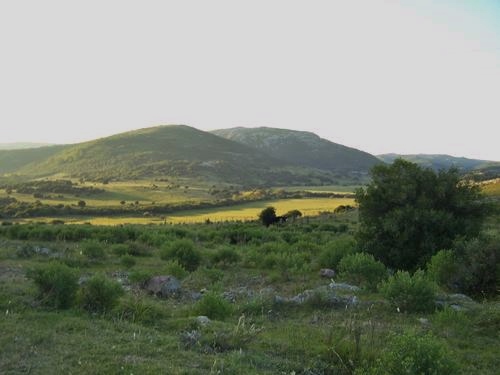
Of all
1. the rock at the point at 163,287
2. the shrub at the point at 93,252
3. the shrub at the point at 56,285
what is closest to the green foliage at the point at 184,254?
the shrub at the point at 93,252

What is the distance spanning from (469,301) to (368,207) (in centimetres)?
1101

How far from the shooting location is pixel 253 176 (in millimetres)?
184875

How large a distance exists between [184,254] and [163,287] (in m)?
8.43

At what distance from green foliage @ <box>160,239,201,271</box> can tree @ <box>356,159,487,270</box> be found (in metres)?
7.97

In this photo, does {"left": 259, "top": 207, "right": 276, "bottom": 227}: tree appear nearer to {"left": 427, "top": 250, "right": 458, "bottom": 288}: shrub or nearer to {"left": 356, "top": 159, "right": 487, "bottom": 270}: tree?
{"left": 356, "top": 159, "right": 487, "bottom": 270}: tree

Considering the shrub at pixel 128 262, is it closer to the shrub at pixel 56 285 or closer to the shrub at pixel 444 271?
the shrub at pixel 56 285

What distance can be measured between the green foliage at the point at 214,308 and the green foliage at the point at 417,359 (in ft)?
18.7

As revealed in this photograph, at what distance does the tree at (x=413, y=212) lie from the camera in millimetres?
22484

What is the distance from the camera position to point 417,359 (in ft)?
21.2

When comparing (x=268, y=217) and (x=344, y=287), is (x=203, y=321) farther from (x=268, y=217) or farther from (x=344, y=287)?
(x=268, y=217)

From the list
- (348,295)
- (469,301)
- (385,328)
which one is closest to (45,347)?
(385,328)

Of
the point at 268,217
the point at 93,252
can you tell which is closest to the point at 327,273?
the point at 93,252

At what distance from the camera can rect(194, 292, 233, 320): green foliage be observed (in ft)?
39.1

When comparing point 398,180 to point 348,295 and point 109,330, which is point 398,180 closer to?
point 348,295
